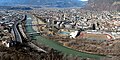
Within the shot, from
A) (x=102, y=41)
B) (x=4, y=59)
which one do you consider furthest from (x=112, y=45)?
(x=4, y=59)

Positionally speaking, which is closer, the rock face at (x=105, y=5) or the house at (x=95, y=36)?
the house at (x=95, y=36)

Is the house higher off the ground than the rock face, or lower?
higher

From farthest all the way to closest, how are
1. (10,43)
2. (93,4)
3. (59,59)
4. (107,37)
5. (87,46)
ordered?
1. (93,4)
2. (107,37)
3. (87,46)
4. (10,43)
5. (59,59)

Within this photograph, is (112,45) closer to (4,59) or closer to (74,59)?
(74,59)

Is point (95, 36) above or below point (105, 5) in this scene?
above

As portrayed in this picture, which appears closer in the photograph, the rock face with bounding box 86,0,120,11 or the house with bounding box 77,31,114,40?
the house with bounding box 77,31,114,40

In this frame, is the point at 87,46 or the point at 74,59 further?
the point at 87,46

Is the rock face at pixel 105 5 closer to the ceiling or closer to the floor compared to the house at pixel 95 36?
closer to the floor

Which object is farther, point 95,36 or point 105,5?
point 105,5

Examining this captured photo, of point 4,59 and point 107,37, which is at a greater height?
point 4,59

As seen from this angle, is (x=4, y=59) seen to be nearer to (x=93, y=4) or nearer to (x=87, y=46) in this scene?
(x=87, y=46)

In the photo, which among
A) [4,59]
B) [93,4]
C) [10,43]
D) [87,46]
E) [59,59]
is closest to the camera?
[4,59]
